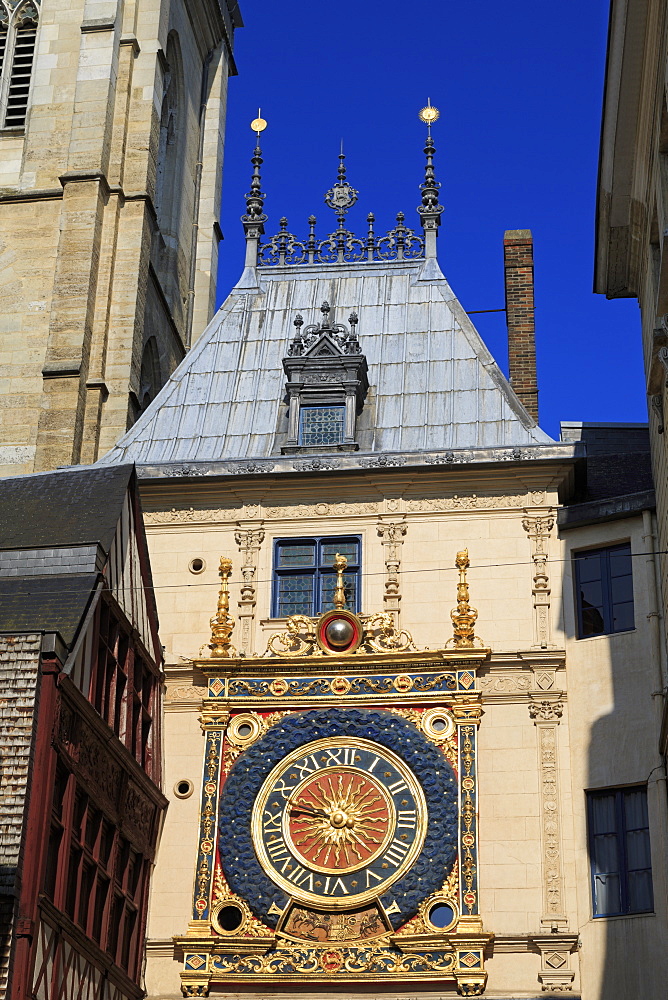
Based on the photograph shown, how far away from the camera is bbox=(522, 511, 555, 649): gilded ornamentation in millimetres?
22750

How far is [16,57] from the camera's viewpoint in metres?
37.8

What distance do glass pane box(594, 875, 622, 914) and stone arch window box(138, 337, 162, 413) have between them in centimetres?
1767

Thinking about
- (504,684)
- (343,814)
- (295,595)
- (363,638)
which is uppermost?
(295,595)

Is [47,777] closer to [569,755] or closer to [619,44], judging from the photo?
[569,755]

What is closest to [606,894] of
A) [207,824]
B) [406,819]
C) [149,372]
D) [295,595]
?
[406,819]

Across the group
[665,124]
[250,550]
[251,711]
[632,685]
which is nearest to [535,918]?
[632,685]

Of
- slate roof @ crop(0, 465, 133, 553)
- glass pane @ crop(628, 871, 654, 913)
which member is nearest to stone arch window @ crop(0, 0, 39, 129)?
slate roof @ crop(0, 465, 133, 553)

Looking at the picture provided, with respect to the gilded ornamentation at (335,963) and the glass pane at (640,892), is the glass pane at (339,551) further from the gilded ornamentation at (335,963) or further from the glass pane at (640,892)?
the glass pane at (640,892)

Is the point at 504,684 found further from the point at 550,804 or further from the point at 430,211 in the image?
the point at 430,211

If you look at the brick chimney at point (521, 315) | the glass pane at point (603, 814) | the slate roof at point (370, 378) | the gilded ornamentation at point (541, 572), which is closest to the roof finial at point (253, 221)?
the slate roof at point (370, 378)

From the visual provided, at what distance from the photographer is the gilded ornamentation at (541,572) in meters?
22.8

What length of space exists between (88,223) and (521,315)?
413 inches

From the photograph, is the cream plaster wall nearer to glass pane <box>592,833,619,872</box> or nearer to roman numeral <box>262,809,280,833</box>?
glass pane <box>592,833,619,872</box>

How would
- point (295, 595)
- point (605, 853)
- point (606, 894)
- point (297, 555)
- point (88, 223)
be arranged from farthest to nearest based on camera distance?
point (88, 223)
point (297, 555)
point (295, 595)
point (605, 853)
point (606, 894)
